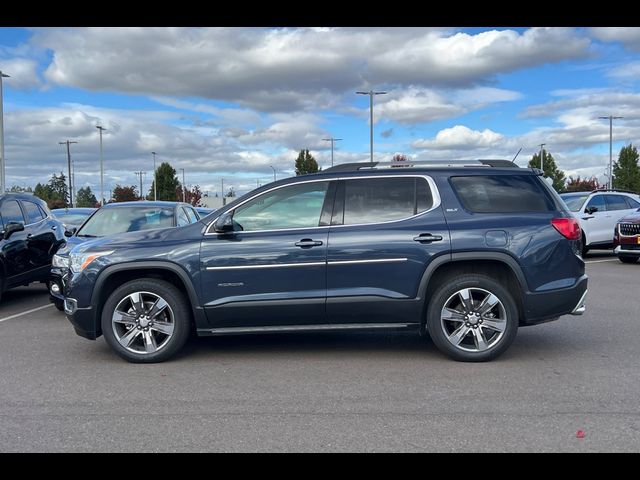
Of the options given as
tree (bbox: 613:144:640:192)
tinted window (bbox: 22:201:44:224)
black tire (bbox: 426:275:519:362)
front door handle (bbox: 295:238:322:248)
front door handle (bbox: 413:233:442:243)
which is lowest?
black tire (bbox: 426:275:519:362)

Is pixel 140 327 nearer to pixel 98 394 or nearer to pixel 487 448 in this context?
pixel 98 394

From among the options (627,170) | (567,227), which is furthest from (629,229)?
(627,170)

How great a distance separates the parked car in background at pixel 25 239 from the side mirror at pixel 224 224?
487cm

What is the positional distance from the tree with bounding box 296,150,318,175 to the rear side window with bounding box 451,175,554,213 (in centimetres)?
4728

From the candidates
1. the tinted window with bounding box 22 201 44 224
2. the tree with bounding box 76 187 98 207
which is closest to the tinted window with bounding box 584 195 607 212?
the tinted window with bounding box 22 201 44 224

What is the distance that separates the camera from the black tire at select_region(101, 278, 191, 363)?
5.93 metres

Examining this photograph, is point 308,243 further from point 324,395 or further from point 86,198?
point 86,198

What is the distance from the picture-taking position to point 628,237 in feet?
47.1

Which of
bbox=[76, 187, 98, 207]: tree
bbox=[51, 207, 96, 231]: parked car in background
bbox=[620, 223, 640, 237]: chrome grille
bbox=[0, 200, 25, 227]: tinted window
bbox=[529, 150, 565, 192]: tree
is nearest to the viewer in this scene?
bbox=[0, 200, 25, 227]: tinted window

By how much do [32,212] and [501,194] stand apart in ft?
26.1

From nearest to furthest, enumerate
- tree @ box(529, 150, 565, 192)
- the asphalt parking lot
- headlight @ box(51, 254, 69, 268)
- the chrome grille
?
the asphalt parking lot → headlight @ box(51, 254, 69, 268) → the chrome grille → tree @ box(529, 150, 565, 192)

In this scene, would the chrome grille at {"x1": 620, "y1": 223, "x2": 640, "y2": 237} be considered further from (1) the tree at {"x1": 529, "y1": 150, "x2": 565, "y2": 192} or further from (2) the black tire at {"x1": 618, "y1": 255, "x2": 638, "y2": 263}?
(1) the tree at {"x1": 529, "y1": 150, "x2": 565, "y2": 192}

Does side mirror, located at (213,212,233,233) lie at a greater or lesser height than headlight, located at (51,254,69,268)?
greater
